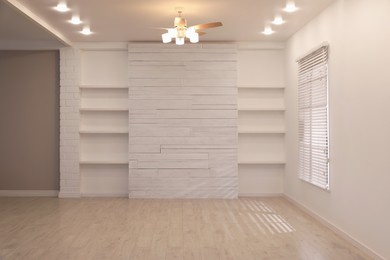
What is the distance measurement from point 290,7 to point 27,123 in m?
5.18

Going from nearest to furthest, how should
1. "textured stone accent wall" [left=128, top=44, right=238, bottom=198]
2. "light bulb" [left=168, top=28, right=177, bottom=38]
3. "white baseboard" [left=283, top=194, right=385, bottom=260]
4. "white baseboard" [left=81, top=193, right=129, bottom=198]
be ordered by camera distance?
1. "white baseboard" [left=283, top=194, right=385, bottom=260]
2. "light bulb" [left=168, top=28, right=177, bottom=38]
3. "textured stone accent wall" [left=128, top=44, right=238, bottom=198]
4. "white baseboard" [left=81, top=193, right=129, bottom=198]

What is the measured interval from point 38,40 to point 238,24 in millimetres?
3671

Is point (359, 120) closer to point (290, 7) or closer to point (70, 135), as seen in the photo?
point (290, 7)

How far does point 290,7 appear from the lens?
18.4 feet

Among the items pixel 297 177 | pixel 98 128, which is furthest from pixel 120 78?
pixel 297 177

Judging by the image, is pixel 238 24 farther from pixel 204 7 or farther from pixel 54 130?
pixel 54 130

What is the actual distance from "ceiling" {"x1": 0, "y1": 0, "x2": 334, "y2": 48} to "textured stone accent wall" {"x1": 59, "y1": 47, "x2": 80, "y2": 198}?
77 centimetres

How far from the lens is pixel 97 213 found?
646 centimetres

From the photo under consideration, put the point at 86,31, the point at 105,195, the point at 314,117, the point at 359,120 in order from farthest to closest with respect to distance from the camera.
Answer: the point at 105,195 → the point at 86,31 → the point at 314,117 → the point at 359,120

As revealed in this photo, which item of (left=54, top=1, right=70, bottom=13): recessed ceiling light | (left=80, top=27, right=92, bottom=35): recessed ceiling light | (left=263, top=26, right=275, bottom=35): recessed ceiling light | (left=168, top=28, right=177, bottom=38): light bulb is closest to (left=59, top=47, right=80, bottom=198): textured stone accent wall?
(left=80, top=27, right=92, bottom=35): recessed ceiling light

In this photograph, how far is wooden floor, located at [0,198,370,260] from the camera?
14.5 ft

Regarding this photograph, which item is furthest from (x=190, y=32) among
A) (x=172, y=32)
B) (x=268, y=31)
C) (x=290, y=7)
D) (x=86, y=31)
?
(x=86, y=31)

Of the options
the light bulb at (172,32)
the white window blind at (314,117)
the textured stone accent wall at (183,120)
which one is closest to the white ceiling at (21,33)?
the textured stone accent wall at (183,120)

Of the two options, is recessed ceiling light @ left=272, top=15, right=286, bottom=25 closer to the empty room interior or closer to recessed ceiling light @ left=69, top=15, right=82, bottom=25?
the empty room interior
